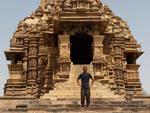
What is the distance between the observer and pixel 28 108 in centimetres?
1819

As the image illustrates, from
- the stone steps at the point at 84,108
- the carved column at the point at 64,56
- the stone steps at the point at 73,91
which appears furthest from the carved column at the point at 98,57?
the stone steps at the point at 84,108

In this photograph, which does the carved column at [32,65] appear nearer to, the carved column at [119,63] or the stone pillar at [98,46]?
the carved column at [119,63]

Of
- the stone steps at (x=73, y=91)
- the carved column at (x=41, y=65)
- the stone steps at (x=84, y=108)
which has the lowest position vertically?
the stone steps at (x=84, y=108)

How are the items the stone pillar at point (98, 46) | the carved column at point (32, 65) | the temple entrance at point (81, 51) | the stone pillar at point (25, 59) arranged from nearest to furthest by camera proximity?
the stone pillar at point (98, 46) → the temple entrance at point (81, 51) → the carved column at point (32, 65) → the stone pillar at point (25, 59)

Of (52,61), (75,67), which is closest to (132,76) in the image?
(52,61)

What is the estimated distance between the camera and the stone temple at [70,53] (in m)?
27.2

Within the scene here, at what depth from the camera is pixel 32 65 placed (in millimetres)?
35062

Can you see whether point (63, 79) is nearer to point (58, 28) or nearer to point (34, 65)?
point (58, 28)

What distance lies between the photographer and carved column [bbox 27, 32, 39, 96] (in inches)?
1335

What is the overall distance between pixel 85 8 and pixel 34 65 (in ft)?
26.3

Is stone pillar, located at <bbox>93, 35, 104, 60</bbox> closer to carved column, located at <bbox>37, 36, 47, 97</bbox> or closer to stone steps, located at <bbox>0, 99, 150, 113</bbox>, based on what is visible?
carved column, located at <bbox>37, 36, 47, 97</bbox>

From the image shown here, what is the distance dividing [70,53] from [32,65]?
5.27m

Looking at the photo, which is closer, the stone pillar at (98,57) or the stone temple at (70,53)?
the stone temple at (70,53)

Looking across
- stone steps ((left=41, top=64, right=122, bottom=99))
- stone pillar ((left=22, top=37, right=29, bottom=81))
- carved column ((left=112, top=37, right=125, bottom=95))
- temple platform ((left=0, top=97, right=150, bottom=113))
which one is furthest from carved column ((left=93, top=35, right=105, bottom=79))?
stone pillar ((left=22, top=37, right=29, bottom=81))
